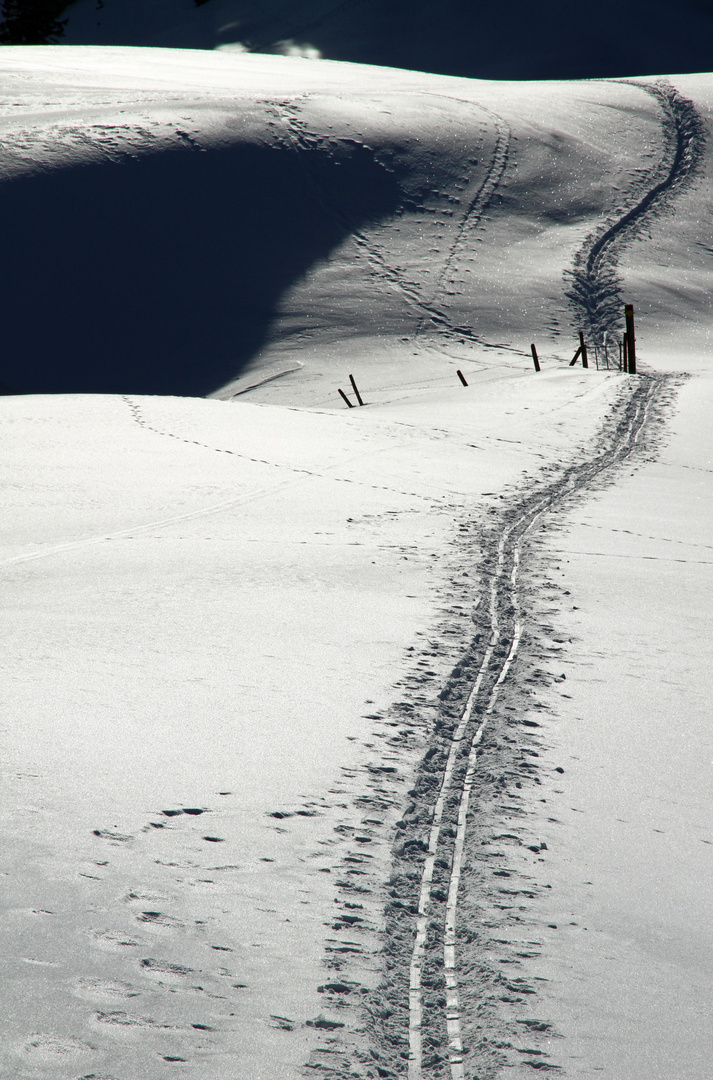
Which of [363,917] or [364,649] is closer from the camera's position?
[363,917]

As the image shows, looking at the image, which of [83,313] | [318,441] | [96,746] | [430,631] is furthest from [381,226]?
[96,746]

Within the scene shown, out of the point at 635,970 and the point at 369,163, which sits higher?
the point at 369,163

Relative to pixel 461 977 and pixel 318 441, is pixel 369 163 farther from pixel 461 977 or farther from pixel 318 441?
pixel 461 977

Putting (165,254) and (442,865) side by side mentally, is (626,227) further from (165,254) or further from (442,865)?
→ (442,865)

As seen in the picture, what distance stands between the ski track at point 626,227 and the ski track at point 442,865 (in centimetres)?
1764

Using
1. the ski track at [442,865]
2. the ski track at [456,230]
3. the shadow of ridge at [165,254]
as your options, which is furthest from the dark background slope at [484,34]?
the ski track at [442,865]

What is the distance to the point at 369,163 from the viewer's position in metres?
27.7

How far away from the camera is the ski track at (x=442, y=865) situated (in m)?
2.66

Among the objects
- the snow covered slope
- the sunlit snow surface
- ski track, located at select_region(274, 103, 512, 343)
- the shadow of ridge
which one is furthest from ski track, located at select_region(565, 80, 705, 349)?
the shadow of ridge

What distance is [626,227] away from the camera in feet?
86.4

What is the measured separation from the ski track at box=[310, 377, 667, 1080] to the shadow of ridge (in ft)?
56.9

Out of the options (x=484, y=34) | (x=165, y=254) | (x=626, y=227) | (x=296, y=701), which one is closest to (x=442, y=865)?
(x=296, y=701)

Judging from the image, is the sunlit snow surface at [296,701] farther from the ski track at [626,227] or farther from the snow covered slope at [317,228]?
the ski track at [626,227]

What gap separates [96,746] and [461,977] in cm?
184
